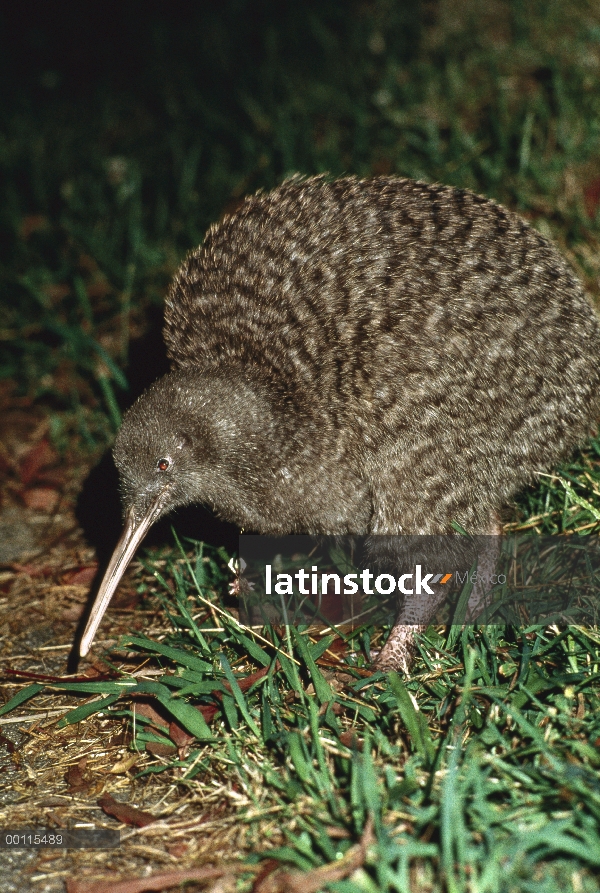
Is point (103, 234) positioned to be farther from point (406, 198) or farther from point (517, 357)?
point (517, 357)

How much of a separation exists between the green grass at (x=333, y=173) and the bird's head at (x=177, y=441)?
312 mm

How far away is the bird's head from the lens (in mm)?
3217

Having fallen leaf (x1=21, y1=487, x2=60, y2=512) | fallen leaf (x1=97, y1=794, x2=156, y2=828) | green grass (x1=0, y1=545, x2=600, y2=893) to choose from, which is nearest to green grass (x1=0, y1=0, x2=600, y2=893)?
green grass (x1=0, y1=545, x2=600, y2=893)

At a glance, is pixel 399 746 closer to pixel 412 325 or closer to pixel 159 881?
pixel 159 881

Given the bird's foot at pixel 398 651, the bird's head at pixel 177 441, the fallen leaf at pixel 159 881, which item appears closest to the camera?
the fallen leaf at pixel 159 881

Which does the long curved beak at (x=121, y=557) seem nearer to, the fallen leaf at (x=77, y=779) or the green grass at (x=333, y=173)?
the green grass at (x=333, y=173)

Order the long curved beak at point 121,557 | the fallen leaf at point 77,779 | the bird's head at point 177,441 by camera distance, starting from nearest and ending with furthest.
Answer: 1. the fallen leaf at point 77,779
2. the long curved beak at point 121,557
3. the bird's head at point 177,441

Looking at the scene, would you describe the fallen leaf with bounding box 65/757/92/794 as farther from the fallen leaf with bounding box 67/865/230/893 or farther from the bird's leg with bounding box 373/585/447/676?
the bird's leg with bounding box 373/585/447/676

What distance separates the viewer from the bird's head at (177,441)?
3.22m

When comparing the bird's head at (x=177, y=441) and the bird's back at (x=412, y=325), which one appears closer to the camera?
the bird's back at (x=412, y=325)

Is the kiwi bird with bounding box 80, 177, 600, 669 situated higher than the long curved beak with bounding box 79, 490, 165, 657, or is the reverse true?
the kiwi bird with bounding box 80, 177, 600, 669

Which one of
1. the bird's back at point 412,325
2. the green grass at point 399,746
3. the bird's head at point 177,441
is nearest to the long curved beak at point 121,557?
the bird's head at point 177,441

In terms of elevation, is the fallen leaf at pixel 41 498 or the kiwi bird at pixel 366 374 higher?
the kiwi bird at pixel 366 374

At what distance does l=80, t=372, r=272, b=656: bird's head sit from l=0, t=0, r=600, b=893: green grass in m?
0.31
